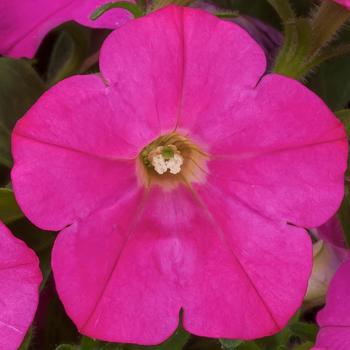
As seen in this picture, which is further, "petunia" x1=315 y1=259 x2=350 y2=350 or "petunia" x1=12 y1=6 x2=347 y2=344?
"petunia" x1=315 y1=259 x2=350 y2=350

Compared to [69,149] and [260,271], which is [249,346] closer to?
[260,271]

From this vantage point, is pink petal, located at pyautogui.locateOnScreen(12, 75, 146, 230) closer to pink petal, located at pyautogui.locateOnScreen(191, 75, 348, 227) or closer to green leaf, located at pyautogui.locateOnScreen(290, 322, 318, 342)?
pink petal, located at pyautogui.locateOnScreen(191, 75, 348, 227)

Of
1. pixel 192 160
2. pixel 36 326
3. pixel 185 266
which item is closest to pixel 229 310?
pixel 185 266

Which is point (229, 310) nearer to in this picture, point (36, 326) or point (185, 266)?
point (185, 266)

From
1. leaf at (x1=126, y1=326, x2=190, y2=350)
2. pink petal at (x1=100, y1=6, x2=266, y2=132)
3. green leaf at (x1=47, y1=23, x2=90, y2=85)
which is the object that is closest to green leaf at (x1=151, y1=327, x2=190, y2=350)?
leaf at (x1=126, y1=326, x2=190, y2=350)

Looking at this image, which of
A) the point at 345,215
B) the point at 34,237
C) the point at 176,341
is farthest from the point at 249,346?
the point at 34,237

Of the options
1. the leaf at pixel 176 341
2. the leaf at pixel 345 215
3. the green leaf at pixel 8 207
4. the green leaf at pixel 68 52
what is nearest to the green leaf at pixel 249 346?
the leaf at pixel 176 341

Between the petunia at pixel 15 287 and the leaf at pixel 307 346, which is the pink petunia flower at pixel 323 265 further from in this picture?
the petunia at pixel 15 287
